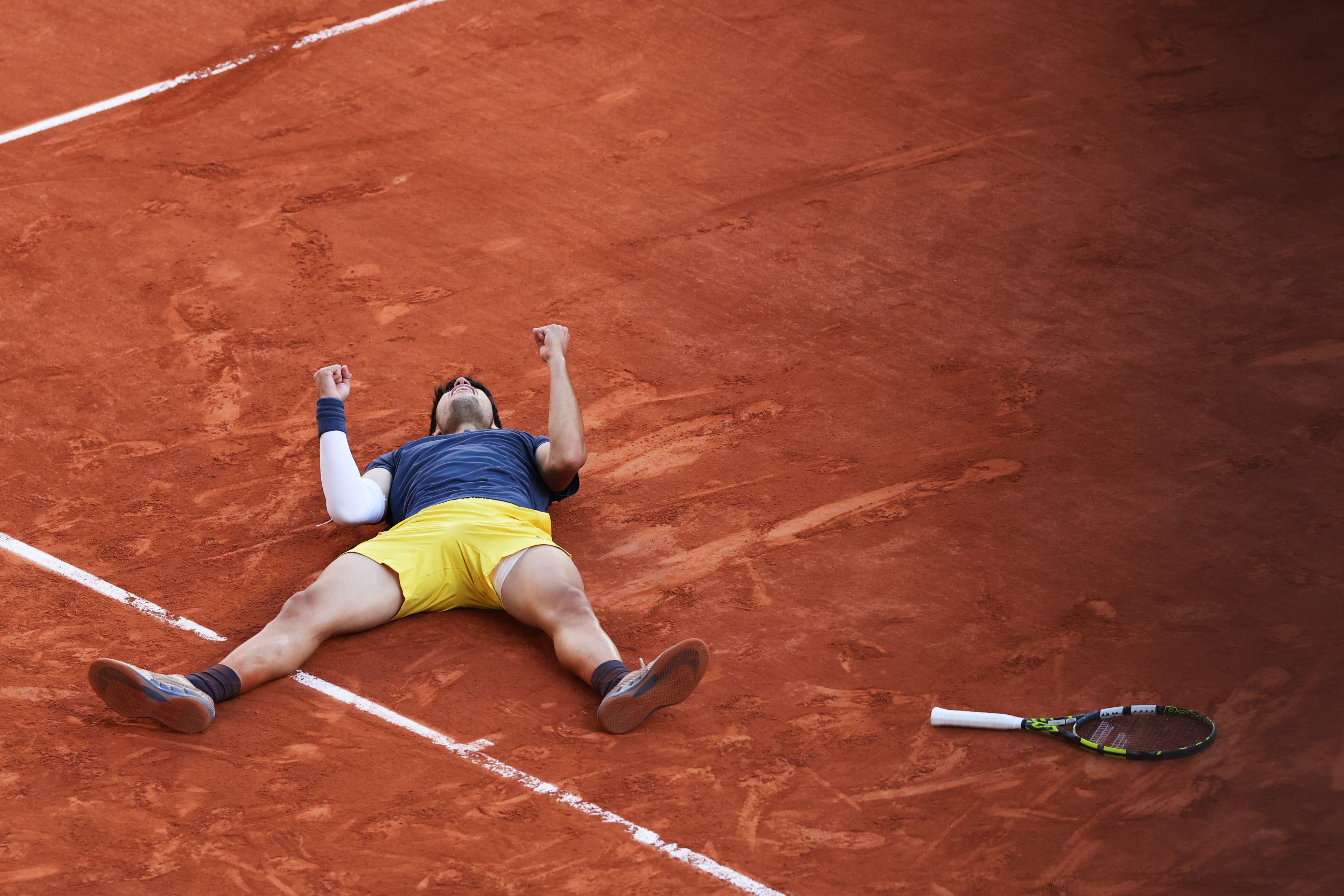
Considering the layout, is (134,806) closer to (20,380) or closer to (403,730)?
(403,730)

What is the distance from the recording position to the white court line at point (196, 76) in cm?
1003

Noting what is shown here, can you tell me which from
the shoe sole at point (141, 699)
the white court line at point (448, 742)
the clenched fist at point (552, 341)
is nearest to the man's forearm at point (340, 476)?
the white court line at point (448, 742)

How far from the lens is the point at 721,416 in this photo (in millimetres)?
7680

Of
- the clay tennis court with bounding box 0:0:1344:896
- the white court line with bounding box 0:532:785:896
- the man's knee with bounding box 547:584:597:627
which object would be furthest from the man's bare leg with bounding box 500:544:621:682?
the white court line with bounding box 0:532:785:896

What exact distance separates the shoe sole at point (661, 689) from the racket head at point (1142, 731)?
150cm

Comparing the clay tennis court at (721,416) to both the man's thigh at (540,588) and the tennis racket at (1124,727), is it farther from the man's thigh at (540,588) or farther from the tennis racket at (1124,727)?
the man's thigh at (540,588)

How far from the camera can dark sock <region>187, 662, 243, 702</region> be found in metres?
5.46

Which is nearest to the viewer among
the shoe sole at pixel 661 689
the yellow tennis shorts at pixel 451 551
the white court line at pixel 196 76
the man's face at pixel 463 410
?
the shoe sole at pixel 661 689

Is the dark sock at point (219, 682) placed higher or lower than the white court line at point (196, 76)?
lower

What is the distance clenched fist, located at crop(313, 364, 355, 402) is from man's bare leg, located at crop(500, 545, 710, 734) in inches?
46.3

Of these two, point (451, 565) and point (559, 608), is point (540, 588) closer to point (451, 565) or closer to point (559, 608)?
point (559, 608)

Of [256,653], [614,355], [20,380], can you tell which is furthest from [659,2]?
[256,653]

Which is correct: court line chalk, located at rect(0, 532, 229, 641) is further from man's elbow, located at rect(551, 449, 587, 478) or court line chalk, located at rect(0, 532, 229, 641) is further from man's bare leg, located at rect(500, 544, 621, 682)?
man's elbow, located at rect(551, 449, 587, 478)

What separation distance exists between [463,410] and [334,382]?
747 mm
